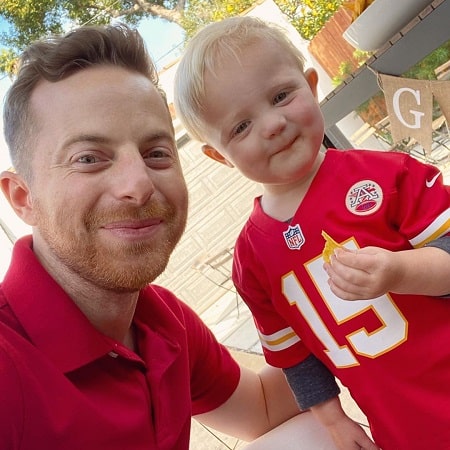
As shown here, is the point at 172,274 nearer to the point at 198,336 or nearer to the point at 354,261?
the point at 198,336

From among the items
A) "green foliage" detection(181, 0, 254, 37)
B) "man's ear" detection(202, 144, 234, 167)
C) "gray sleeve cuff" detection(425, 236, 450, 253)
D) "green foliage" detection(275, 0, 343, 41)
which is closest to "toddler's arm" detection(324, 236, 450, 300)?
"gray sleeve cuff" detection(425, 236, 450, 253)

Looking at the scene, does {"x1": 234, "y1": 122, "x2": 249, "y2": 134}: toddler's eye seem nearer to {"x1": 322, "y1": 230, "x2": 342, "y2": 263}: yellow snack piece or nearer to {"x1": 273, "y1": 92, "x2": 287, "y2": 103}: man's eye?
{"x1": 273, "y1": 92, "x2": 287, "y2": 103}: man's eye

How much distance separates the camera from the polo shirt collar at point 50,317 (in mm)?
789

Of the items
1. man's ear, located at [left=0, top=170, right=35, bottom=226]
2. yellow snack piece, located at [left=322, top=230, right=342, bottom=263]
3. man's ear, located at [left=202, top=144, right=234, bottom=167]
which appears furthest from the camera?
man's ear, located at [left=202, top=144, right=234, bottom=167]

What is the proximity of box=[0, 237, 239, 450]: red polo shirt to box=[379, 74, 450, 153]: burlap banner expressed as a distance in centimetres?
75

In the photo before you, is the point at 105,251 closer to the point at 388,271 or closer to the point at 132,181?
the point at 132,181

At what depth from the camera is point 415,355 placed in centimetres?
83

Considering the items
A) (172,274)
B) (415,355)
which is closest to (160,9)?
(172,274)

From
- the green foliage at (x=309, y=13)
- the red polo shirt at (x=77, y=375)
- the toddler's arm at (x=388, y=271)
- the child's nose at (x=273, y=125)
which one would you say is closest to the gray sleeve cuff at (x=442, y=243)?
the toddler's arm at (x=388, y=271)

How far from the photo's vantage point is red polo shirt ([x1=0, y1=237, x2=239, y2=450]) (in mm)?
708

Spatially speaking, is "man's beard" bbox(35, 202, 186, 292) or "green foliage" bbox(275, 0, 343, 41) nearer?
"man's beard" bbox(35, 202, 186, 292)

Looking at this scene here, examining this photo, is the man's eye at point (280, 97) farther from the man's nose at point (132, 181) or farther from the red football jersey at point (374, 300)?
the man's nose at point (132, 181)

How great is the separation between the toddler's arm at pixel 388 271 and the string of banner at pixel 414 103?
0.52 metres

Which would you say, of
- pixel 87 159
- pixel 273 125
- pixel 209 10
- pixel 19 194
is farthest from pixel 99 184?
pixel 209 10
